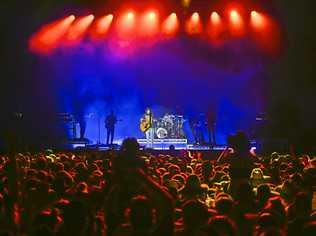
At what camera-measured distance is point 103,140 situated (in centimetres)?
3059

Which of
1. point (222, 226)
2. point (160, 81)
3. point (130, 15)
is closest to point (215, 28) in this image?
point (160, 81)

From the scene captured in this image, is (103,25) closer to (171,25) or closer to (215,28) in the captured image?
(171,25)

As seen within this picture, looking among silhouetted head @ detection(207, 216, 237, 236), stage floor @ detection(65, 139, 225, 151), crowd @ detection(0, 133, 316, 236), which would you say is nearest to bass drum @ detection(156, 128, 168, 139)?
stage floor @ detection(65, 139, 225, 151)

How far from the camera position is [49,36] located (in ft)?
98.2

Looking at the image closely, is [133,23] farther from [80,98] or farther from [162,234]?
[162,234]

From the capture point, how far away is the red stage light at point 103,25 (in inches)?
1180

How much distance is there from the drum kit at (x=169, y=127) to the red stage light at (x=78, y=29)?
18.9 ft

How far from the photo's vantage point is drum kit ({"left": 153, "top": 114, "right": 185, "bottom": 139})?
29.1m

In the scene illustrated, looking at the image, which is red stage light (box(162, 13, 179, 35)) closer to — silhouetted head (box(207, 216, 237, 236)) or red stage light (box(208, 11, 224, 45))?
red stage light (box(208, 11, 224, 45))

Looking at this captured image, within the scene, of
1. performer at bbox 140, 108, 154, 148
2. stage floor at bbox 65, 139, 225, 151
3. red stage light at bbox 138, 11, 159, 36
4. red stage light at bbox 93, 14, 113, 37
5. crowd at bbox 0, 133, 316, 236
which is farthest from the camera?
red stage light at bbox 138, 11, 159, 36

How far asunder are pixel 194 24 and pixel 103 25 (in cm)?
461

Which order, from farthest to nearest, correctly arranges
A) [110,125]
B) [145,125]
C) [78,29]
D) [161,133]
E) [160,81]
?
1. [160,81]
2. [78,29]
3. [161,133]
4. [145,125]
5. [110,125]

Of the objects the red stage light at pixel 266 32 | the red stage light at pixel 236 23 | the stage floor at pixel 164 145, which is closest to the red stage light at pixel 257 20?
the red stage light at pixel 266 32

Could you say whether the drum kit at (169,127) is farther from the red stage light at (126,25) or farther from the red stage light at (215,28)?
the red stage light at (126,25)
